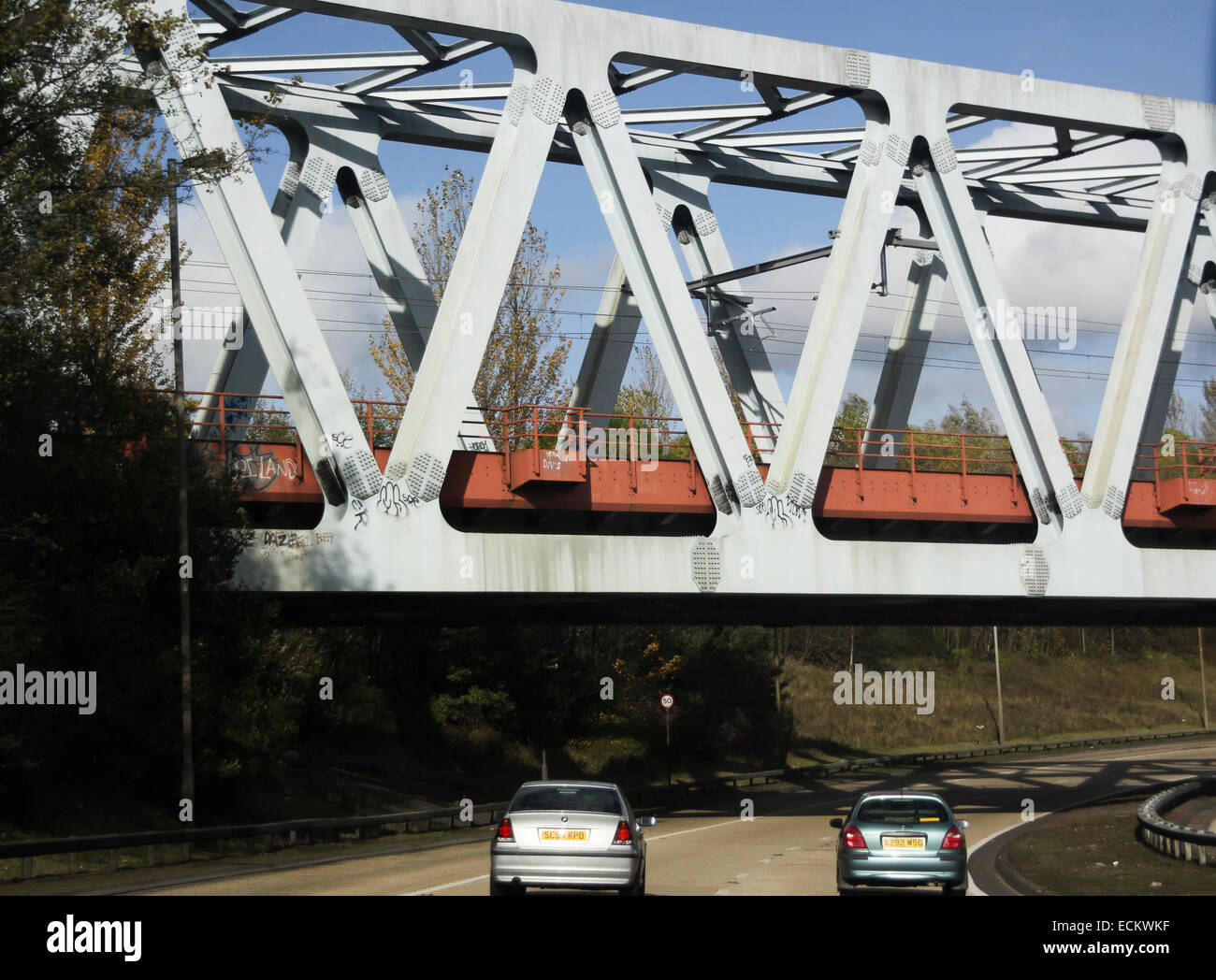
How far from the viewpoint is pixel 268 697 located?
2539 cm

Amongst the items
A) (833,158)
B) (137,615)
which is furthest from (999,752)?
(137,615)

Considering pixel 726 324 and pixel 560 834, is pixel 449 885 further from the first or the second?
pixel 726 324

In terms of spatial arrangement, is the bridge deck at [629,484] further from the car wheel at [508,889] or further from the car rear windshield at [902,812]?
the car wheel at [508,889]

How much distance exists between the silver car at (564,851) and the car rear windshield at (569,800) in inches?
1.6

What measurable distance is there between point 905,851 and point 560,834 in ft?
14.9

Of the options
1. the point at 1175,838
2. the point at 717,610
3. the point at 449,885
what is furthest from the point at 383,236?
the point at 1175,838

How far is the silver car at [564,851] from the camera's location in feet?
47.8

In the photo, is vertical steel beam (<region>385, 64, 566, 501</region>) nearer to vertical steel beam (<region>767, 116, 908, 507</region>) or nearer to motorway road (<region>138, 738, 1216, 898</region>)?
vertical steel beam (<region>767, 116, 908, 507</region>)

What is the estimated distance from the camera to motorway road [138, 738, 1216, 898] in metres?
18.2

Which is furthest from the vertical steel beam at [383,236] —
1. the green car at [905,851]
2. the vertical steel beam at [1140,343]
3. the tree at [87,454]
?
the green car at [905,851]

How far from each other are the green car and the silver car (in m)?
3.10

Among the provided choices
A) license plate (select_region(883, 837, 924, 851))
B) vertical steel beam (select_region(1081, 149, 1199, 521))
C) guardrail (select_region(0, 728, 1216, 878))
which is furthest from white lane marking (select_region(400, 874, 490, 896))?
vertical steel beam (select_region(1081, 149, 1199, 521))

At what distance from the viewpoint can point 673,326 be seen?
25500mm
